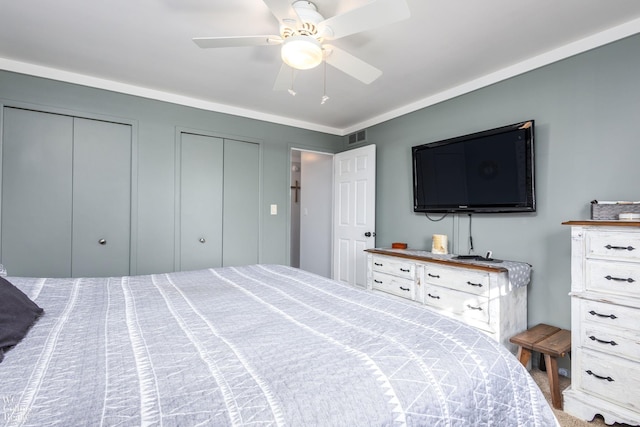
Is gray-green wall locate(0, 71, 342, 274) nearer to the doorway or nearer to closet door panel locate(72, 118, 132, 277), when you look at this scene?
closet door panel locate(72, 118, 132, 277)

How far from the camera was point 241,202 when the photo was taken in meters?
3.84

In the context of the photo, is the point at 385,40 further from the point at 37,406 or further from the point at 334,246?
the point at 334,246

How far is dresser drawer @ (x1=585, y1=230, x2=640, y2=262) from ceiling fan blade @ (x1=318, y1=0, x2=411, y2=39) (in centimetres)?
165

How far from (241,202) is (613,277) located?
11.2 ft

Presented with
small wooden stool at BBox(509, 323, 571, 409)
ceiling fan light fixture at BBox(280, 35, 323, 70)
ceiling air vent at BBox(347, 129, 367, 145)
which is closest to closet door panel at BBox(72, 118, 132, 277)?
ceiling fan light fixture at BBox(280, 35, 323, 70)

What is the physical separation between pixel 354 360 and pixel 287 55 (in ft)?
5.30

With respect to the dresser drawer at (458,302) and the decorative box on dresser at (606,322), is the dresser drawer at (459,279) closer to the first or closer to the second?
the dresser drawer at (458,302)

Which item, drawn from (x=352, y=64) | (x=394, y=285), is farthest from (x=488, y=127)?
(x=394, y=285)

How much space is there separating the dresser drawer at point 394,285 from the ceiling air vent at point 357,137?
6.24 feet

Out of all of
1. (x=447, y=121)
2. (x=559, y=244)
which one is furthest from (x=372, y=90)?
(x=559, y=244)

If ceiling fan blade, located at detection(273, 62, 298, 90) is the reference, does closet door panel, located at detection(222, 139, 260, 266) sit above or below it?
below

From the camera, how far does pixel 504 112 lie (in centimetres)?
271

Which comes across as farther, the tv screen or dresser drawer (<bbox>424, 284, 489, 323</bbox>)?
the tv screen

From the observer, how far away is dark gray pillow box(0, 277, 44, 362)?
3.11 ft
